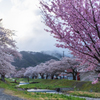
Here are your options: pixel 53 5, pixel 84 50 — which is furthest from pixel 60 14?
pixel 84 50

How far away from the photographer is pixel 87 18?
4.02 metres

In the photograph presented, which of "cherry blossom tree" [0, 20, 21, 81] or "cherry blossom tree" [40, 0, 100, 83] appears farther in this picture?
"cherry blossom tree" [0, 20, 21, 81]

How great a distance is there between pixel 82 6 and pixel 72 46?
1428mm

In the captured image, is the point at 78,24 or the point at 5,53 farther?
the point at 5,53

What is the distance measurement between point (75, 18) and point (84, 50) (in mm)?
1229

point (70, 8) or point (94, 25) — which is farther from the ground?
point (70, 8)

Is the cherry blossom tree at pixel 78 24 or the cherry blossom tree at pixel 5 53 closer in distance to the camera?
the cherry blossom tree at pixel 78 24

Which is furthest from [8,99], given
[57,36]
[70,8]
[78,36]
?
[70,8]

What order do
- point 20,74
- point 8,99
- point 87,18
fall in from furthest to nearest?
point 20,74, point 8,99, point 87,18

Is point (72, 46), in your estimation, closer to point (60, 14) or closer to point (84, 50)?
point (84, 50)

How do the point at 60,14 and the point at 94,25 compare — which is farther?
the point at 60,14

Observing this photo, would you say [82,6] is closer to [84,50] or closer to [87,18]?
[87,18]

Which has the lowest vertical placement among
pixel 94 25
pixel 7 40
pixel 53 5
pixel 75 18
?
pixel 94 25

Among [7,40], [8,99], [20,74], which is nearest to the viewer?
[8,99]
